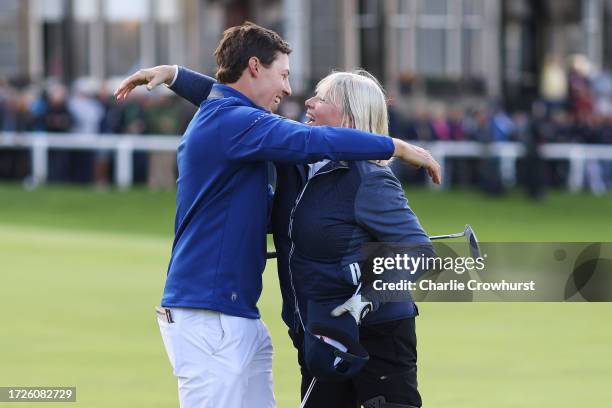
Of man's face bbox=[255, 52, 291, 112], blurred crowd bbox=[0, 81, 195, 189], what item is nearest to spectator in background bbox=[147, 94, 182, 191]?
blurred crowd bbox=[0, 81, 195, 189]

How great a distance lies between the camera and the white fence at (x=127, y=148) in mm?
26141

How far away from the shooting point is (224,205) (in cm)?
569

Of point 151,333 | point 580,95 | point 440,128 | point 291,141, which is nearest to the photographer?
point 291,141

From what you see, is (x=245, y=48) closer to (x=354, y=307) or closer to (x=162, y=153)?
(x=354, y=307)

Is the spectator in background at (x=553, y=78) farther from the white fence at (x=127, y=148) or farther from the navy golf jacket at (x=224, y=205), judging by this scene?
the navy golf jacket at (x=224, y=205)

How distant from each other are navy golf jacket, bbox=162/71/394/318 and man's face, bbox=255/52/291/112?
0.38 ft

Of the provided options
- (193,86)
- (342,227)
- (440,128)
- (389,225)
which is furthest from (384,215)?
(440,128)

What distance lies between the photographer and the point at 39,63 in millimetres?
32188

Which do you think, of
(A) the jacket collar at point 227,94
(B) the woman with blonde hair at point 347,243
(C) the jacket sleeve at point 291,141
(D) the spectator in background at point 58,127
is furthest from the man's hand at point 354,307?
(D) the spectator in background at point 58,127

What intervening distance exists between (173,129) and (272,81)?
2058cm

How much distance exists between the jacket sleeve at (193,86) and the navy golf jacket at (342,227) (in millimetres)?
866

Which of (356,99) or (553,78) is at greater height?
(356,99)

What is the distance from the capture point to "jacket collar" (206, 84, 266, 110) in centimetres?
584

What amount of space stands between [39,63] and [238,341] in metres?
27.2
